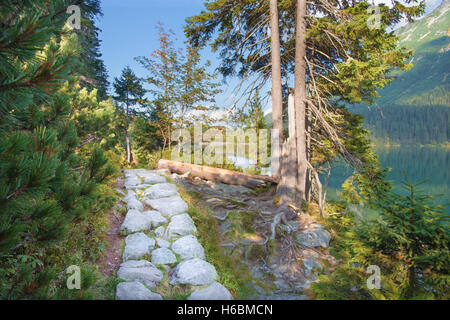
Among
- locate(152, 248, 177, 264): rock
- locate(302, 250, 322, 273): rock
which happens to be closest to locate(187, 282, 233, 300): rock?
locate(152, 248, 177, 264): rock

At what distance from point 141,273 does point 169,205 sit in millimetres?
2270

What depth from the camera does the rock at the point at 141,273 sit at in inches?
122

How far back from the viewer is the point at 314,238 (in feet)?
17.4

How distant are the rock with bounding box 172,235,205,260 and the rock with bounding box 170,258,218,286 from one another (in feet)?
0.78

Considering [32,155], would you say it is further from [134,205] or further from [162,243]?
[134,205]

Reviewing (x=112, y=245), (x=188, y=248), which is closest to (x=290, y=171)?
(x=188, y=248)

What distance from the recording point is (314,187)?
838 centimetres

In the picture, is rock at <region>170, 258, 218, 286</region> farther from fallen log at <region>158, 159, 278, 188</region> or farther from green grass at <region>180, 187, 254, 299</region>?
fallen log at <region>158, 159, 278, 188</region>

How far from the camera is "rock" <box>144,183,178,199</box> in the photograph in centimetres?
591

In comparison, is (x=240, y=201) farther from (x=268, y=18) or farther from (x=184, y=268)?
(x=268, y=18)

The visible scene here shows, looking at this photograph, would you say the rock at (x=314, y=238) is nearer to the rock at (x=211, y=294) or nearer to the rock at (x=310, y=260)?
the rock at (x=310, y=260)

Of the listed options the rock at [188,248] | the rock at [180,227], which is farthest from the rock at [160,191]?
the rock at [188,248]

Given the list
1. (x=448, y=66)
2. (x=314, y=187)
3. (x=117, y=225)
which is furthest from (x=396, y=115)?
(x=117, y=225)
